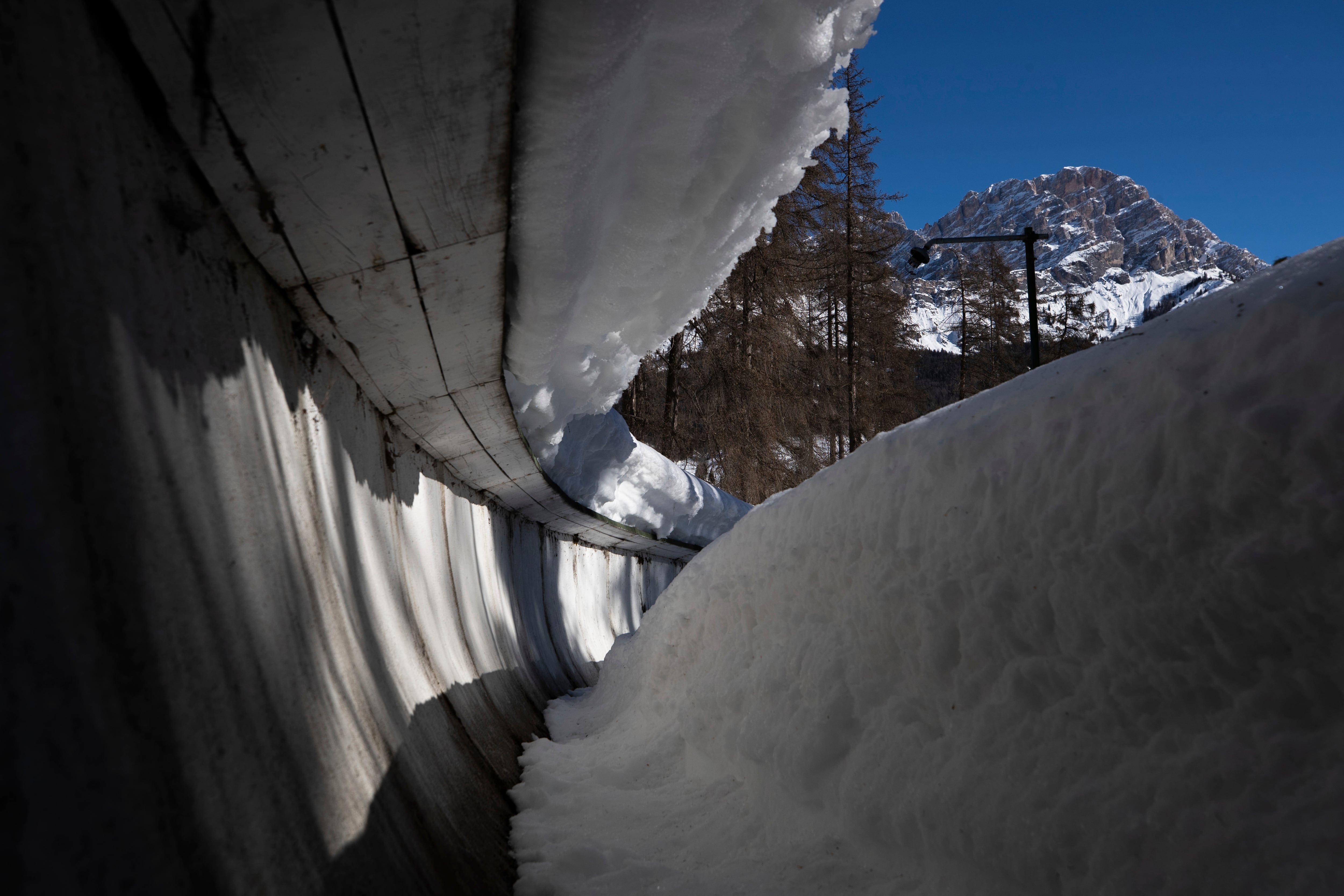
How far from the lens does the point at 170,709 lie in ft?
3.93

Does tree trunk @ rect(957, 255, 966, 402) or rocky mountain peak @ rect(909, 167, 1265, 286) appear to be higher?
rocky mountain peak @ rect(909, 167, 1265, 286)

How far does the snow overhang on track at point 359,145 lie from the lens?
1.39 meters

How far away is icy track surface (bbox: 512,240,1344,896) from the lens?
1.43 metres

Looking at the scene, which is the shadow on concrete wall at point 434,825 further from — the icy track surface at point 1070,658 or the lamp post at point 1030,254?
the lamp post at point 1030,254

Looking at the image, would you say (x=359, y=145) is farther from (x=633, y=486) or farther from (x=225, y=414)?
(x=633, y=486)

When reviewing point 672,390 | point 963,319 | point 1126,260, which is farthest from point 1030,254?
point 1126,260

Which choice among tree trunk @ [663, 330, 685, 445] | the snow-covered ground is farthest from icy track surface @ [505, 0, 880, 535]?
the snow-covered ground

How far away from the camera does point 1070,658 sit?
1.83 meters

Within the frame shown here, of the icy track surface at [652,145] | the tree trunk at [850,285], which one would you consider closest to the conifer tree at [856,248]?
the tree trunk at [850,285]

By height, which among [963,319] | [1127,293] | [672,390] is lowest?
[672,390]

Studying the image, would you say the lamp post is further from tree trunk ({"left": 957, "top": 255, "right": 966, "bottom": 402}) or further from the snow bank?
tree trunk ({"left": 957, "top": 255, "right": 966, "bottom": 402})

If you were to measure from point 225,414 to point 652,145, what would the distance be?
1.57 meters

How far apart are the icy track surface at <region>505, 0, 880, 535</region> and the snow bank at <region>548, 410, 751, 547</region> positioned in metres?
2.44

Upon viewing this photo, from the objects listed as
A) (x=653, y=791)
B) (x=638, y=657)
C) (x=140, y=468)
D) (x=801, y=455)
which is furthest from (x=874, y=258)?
(x=140, y=468)
